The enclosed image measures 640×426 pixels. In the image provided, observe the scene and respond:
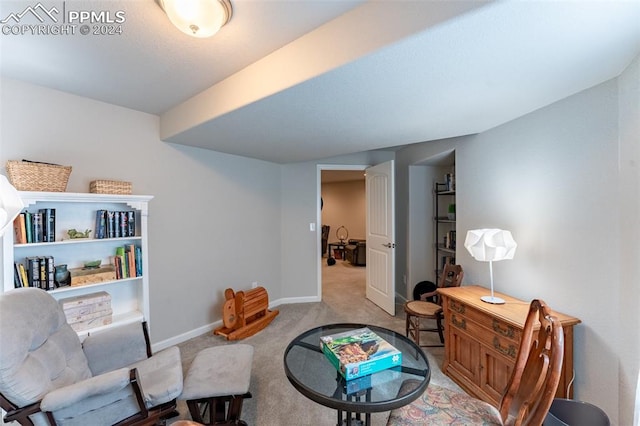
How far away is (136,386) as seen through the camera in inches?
50.4

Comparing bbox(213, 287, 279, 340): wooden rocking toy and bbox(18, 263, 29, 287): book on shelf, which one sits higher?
bbox(18, 263, 29, 287): book on shelf

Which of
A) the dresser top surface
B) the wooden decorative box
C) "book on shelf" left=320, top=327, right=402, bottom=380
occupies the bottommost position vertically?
"book on shelf" left=320, top=327, right=402, bottom=380

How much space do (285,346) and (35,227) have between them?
7.16 feet

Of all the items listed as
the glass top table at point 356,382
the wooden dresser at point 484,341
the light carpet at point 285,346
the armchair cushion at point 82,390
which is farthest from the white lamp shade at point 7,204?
the wooden dresser at point 484,341

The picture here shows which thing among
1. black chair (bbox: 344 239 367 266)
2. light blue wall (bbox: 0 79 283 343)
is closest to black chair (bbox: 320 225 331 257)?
black chair (bbox: 344 239 367 266)

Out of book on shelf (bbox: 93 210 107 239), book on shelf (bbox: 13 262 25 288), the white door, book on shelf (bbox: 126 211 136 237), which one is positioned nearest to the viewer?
book on shelf (bbox: 13 262 25 288)

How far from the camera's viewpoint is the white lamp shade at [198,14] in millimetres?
1153

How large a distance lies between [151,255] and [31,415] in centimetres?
155

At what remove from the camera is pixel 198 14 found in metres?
1.18

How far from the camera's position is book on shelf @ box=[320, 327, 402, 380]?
1.33 m

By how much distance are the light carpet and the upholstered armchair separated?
0.51 m

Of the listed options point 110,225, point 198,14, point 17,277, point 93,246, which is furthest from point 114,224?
point 198,14

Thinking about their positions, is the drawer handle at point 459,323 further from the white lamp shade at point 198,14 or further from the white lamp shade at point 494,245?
the white lamp shade at point 198,14

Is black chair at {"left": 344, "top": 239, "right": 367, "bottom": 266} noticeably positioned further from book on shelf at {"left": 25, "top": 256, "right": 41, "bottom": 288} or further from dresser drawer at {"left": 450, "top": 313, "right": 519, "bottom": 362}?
book on shelf at {"left": 25, "top": 256, "right": 41, "bottom": 288}
